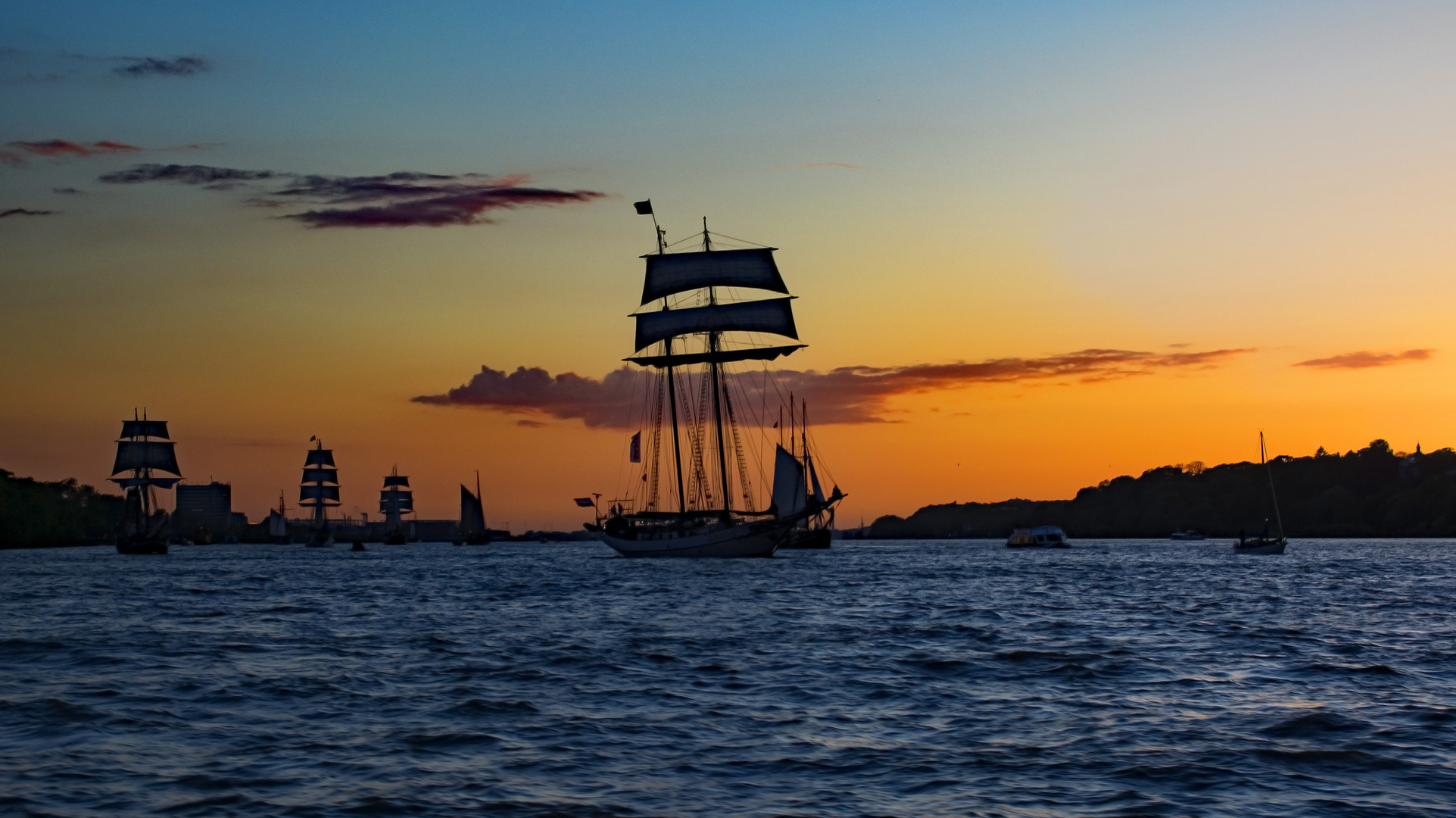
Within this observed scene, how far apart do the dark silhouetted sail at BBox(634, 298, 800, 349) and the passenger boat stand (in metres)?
72.2

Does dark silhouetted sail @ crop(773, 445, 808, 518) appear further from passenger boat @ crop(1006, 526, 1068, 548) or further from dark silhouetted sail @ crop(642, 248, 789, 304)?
passenger boat @ crop(1006, 526, 1068, 548)

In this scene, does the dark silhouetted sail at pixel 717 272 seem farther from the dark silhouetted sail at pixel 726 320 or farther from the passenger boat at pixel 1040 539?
the passenger boat at pixel 1040 539

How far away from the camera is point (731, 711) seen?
22.0 metres

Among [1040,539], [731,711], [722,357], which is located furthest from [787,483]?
[731,711]

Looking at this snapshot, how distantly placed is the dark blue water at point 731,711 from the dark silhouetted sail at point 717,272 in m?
73.9

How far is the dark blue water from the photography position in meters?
15.6

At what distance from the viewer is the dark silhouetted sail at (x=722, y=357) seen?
11638 centimetres

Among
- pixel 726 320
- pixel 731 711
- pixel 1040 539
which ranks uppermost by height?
pixel 726 320

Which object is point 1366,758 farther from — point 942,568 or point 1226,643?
point 942,568

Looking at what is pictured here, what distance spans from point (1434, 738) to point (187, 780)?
18.0 meters

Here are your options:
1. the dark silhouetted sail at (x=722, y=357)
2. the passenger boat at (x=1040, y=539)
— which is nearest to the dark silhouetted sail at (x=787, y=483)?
the dark silhouetted sail at (x=722, y=357)

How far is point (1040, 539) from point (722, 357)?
7854 centimetres

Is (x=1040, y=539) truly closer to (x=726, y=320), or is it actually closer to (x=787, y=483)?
(x=787, y=483)

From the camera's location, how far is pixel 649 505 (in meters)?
116
